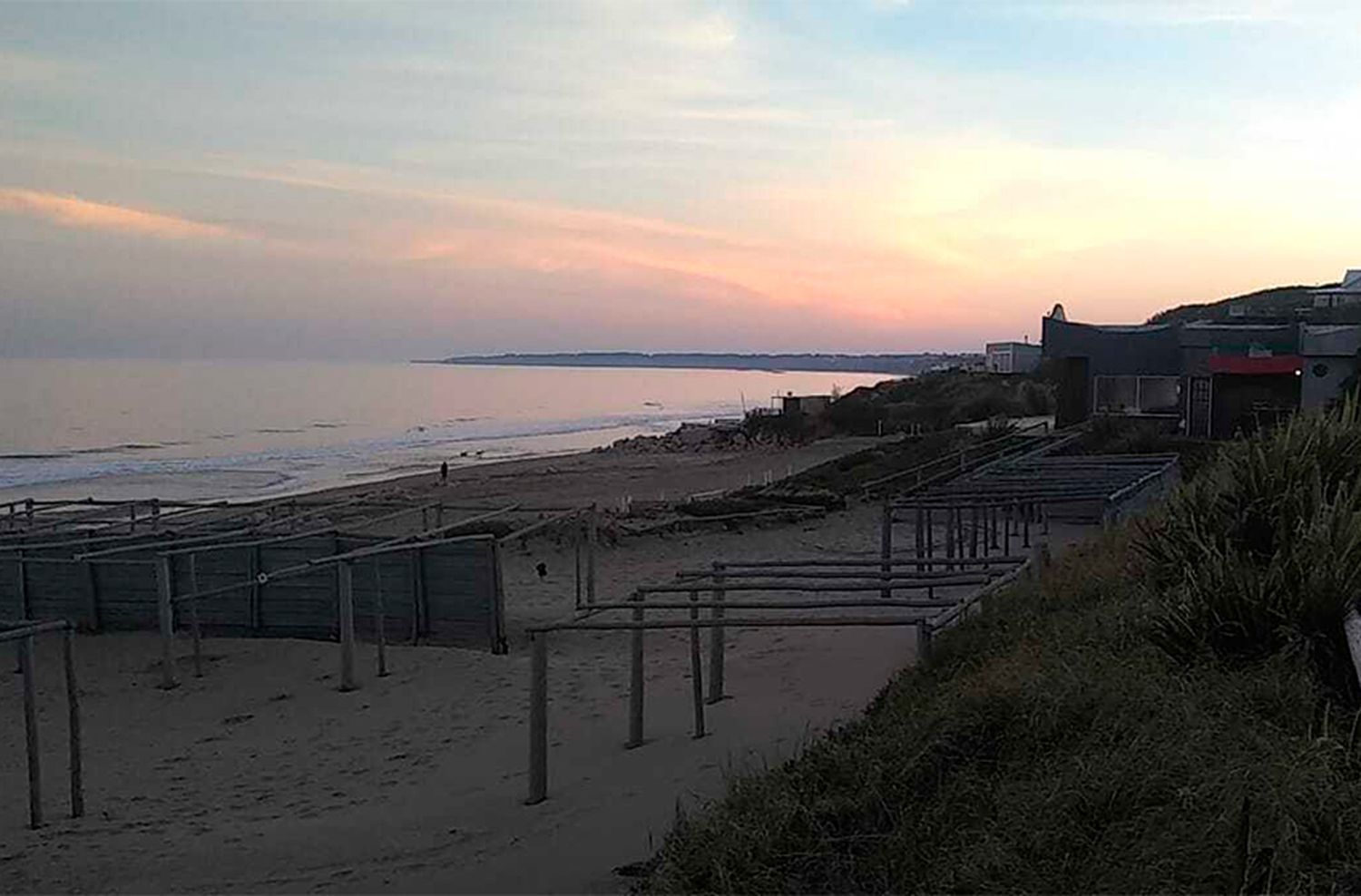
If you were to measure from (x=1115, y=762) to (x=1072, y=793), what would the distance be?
0.80 ft

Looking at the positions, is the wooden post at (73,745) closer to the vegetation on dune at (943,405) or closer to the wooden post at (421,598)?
the wooden post at (421,598)

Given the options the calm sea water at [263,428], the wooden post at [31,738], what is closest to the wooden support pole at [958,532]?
the wooden post at [31,738]

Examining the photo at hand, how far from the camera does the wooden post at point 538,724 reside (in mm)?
8039

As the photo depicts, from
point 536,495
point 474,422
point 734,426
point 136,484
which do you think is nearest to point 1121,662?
point 536,495

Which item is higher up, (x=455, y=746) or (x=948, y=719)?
(x=948, y=719)

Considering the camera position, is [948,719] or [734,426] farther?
[734,426]

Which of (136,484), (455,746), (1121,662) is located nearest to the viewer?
(1121,662)

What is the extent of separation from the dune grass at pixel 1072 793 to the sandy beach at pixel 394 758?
1439mm

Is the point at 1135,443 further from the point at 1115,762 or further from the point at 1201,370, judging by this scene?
the point at 1115,762

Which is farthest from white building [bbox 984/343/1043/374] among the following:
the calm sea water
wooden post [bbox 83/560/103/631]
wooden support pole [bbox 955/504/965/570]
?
wooden post [bbox 83/560/103/631]

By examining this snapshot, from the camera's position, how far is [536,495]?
3656cm

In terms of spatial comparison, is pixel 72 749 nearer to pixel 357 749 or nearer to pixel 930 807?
pixel 357 749

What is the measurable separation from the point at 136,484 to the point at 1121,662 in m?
45.0

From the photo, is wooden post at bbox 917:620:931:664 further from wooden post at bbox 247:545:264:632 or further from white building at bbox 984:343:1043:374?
white building at bbox 984:343:1043:374
